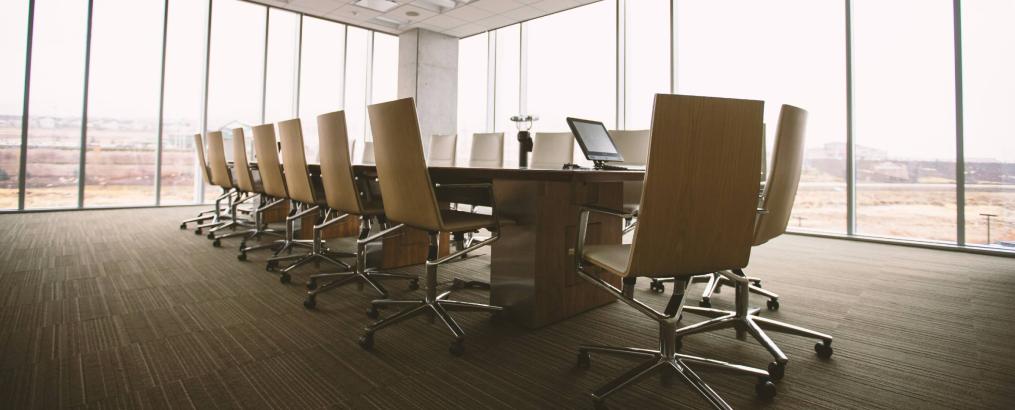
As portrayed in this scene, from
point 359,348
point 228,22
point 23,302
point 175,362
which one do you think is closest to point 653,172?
point 359,348

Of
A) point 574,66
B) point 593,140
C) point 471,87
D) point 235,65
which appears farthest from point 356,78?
point 593,140

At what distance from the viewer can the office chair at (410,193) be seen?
1975 mm

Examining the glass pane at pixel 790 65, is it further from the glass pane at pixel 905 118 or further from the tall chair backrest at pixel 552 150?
the tall chair backrest at pixel 552 150

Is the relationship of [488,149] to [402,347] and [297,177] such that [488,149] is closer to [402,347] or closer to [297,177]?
[297,177]

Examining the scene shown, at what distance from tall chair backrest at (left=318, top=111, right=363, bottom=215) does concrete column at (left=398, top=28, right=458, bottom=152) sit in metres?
5.82

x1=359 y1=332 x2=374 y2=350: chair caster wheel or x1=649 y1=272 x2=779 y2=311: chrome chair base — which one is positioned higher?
x1=649 y1=272 x2=779 y2=311: chrome chair base

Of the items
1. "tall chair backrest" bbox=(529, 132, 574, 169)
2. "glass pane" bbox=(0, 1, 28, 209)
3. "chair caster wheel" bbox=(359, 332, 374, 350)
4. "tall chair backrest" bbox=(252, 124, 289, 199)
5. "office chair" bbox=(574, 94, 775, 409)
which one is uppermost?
"glass pane" bbox=(0, 1, 28, 209)

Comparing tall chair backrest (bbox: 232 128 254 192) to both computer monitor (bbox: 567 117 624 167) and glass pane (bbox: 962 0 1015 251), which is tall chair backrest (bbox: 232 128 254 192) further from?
glass pane (bbox: 962 0 1015 251)

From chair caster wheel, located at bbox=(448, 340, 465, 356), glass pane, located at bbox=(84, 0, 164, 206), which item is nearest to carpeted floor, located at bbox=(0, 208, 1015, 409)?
chair caster wheel, located at bbox=(448, 340, 465, 356)

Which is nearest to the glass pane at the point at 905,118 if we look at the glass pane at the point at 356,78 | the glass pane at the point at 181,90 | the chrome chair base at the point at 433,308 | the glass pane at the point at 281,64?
the chrome chair base at the point at 433,308

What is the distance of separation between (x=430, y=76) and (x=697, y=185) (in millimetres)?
7913

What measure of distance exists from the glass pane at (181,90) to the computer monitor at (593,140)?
23.6 ft

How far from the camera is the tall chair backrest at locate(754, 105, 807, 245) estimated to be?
1916 mm

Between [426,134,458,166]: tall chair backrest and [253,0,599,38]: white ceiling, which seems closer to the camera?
[426,134,458,166]: tall chair backrest
